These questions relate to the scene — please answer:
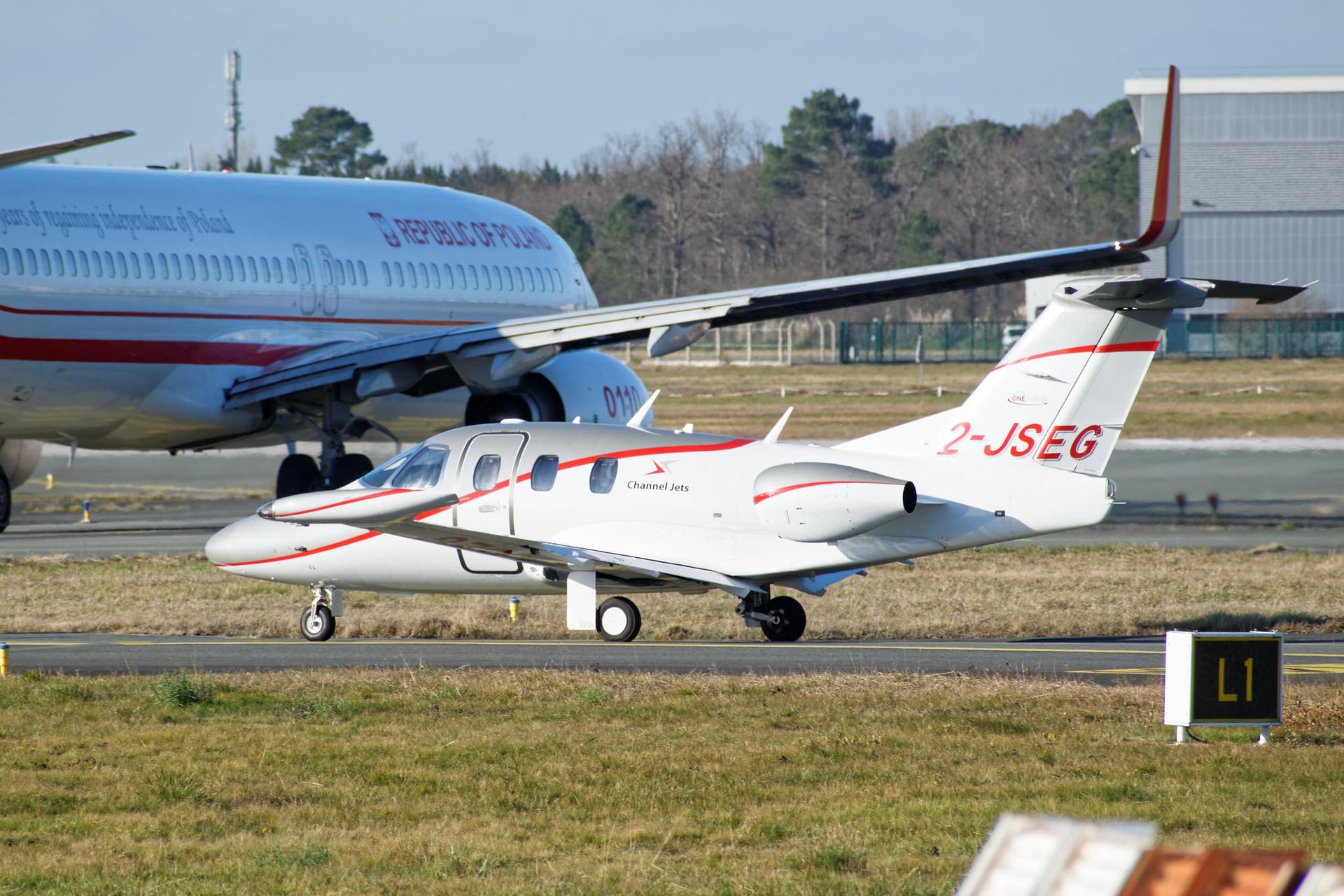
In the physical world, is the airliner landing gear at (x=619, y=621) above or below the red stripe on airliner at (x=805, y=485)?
below

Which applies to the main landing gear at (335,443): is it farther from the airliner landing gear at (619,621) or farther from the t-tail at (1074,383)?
the t-tail at (1074,383)

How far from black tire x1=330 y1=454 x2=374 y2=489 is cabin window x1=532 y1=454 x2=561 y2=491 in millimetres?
9162

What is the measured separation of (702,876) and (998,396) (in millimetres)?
9854

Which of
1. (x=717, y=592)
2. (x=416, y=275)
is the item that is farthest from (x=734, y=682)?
(x=416, y=275)

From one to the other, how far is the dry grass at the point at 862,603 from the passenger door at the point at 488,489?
1.19 m

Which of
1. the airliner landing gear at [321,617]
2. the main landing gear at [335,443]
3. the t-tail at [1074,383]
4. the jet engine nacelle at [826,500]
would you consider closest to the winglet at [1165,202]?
the t-tail at [1074,383]

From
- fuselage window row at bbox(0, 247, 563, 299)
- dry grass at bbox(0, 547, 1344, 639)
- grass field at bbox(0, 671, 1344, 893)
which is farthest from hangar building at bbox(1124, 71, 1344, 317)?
grass field at bbox(0, 671, 1344, 893)

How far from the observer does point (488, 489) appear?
19.3 meters

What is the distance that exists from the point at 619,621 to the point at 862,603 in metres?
4.16

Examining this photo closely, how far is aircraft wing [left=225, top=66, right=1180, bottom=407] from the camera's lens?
2094cm

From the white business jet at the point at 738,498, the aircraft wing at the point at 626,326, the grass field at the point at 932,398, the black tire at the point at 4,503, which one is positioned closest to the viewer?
the white business jet at the point at 738,498

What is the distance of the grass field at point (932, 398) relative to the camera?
53.5 metres

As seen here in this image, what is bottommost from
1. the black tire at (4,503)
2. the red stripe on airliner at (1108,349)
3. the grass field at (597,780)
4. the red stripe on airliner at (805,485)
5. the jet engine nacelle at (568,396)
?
the grass field at (597,780)

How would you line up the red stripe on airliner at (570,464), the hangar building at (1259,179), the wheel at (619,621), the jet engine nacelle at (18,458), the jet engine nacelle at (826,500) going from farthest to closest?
the hangar building at (1259,179), the jet engine nacelle at (18,458), the wheel at (619,621), the red stripe on airliner at (570,464), the jet engine nacelle at (826,500)
